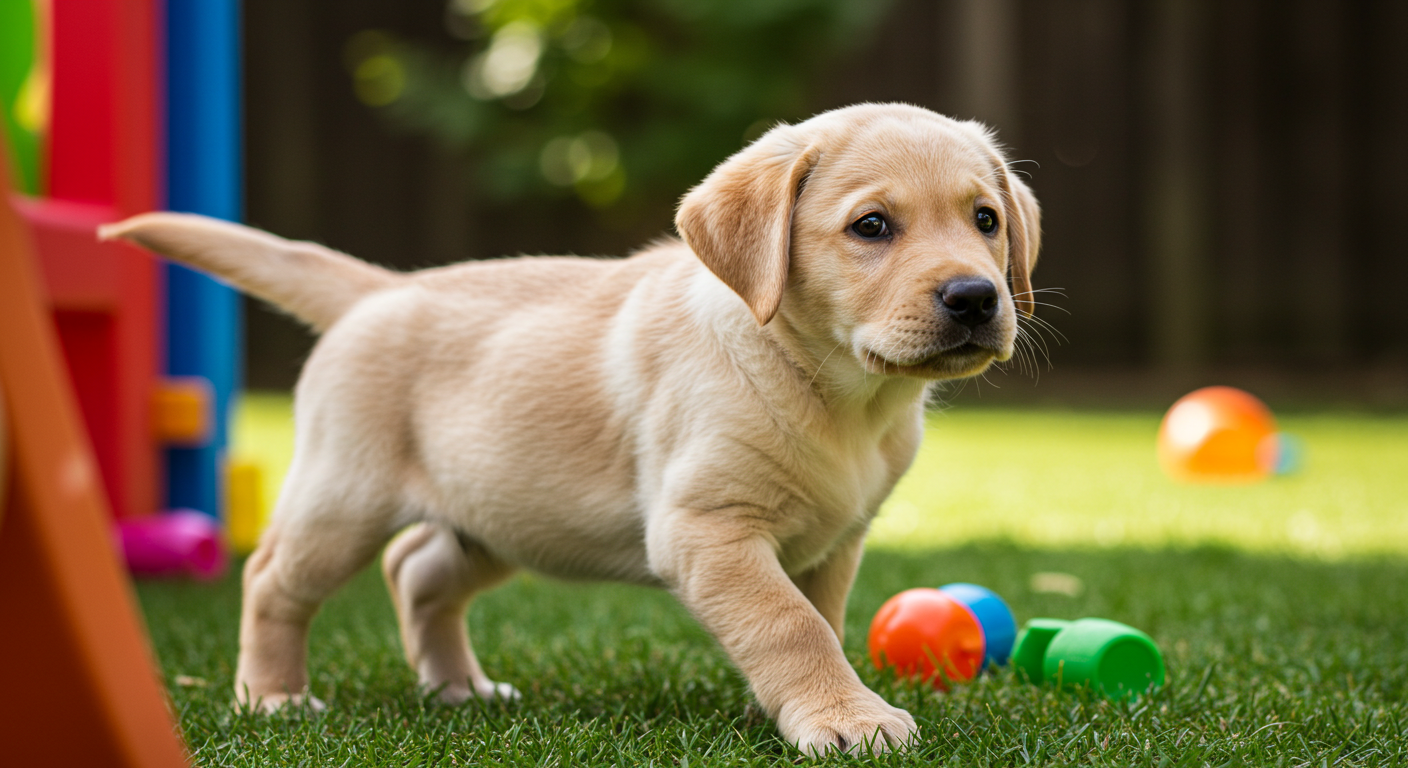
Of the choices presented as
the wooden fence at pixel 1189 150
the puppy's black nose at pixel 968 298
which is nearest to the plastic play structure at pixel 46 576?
the puppy's black nose at pixel 968 298

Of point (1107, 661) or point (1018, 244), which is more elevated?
point (1018, 244)

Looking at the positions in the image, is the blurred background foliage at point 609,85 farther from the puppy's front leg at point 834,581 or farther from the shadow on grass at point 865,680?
the puppy's front leg at point 834,581

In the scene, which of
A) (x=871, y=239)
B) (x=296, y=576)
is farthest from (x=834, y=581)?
(x=296, y=576)

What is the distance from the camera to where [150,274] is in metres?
4.11

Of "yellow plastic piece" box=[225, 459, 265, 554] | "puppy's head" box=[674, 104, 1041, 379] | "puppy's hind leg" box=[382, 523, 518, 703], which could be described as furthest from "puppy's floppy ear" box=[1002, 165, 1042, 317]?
"yellow plastic piece" box=[225, 459, 265, 554]

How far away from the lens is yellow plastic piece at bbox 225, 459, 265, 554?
466cm

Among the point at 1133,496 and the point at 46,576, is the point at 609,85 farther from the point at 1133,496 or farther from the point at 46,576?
the point at 46,576

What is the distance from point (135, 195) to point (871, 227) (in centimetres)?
284

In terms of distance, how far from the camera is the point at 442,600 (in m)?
2.75

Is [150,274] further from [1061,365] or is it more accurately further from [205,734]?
[1061,365]

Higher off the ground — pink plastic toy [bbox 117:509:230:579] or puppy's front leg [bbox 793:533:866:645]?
puppy's front leg [bbox 793:533:866:645]

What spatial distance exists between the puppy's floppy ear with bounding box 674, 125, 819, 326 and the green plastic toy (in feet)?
2.93

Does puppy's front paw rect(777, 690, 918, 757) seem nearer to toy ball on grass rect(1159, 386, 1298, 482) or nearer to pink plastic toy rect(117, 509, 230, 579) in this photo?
pink plastic toy rect(117, 509, 230, 579)

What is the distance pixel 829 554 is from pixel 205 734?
1.18m
